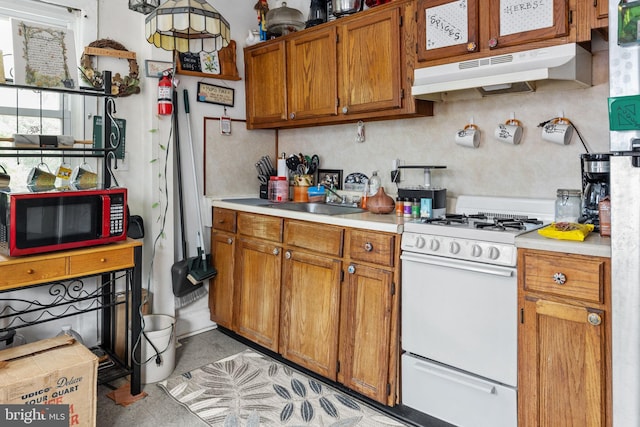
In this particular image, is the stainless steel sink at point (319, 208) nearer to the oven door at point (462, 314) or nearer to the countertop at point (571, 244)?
the oven door at point (462, 314)

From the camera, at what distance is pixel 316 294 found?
7.86ft

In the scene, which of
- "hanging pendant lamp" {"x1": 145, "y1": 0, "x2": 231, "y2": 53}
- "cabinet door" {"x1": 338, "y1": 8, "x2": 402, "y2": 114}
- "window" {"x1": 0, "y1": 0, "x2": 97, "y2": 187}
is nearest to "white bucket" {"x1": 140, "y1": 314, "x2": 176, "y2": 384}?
"window" {"x1": 0, "y1": 0, "x2": 97, "y2": 187}

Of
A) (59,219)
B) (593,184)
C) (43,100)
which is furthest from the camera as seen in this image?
(43,100)

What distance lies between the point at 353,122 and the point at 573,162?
139 cm

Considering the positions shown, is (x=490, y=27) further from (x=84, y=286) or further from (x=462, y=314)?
(x=84, y=286)

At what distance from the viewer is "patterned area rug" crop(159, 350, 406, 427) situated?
2.09m

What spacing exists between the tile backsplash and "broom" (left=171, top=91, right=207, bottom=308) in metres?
1.17

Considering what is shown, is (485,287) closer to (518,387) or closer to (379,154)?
(518,387)

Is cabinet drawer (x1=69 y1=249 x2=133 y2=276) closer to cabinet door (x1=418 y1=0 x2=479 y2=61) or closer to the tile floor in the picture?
the tile floor

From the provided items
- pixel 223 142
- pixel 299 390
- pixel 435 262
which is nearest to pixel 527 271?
pixel 435 262

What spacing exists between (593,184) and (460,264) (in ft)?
2.18

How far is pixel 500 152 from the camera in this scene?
7.60 feet

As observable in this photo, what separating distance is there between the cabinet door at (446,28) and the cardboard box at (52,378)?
2.17m

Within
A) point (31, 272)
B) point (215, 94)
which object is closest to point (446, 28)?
point (215, 94)
